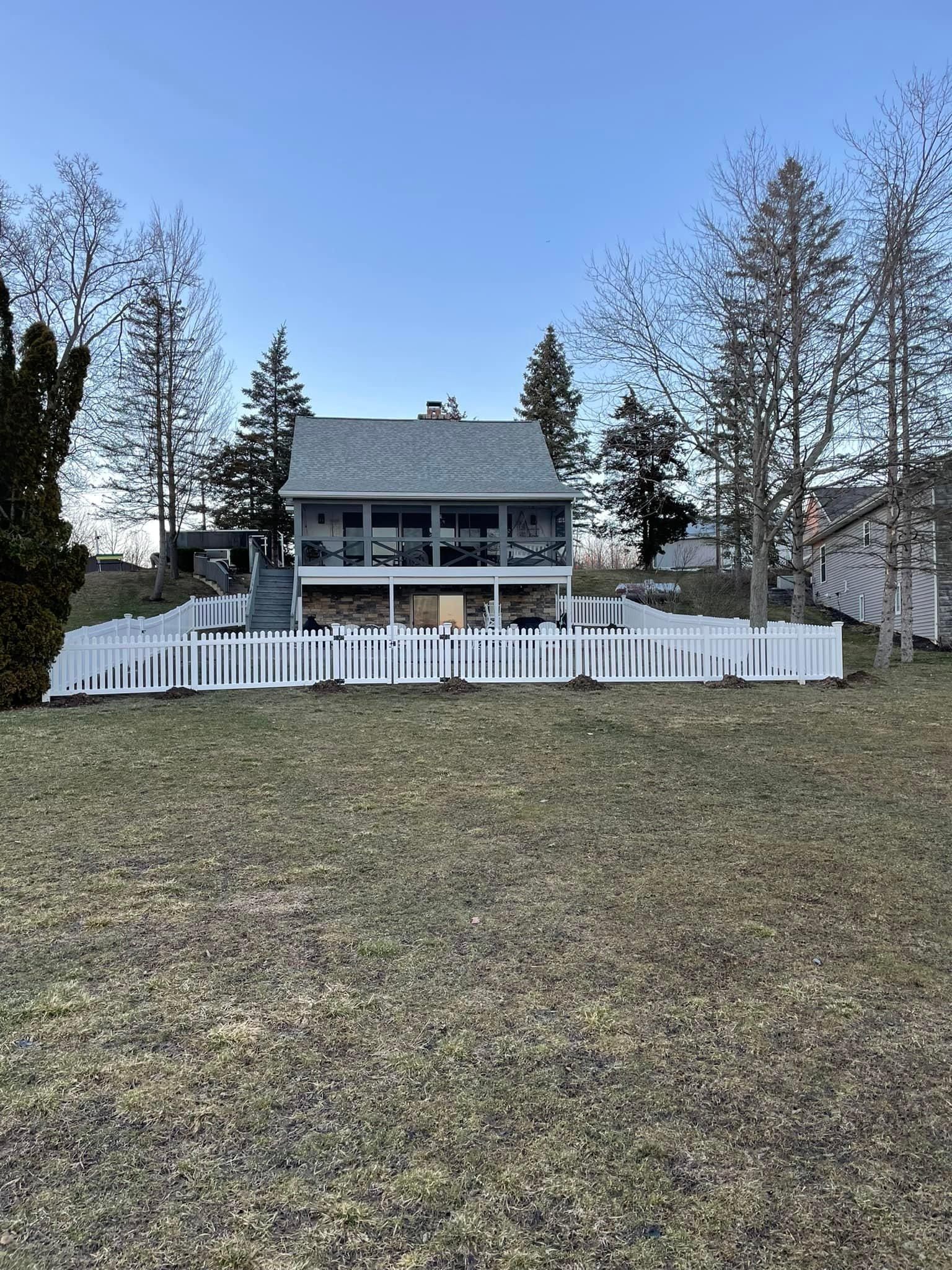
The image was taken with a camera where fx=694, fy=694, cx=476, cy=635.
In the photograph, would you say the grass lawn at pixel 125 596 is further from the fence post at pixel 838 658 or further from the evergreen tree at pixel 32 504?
the fence post at pixel 838 658

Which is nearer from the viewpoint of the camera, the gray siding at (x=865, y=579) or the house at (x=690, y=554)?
the gray siding at (x=865, y=579)

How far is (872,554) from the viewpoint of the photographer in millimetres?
15953

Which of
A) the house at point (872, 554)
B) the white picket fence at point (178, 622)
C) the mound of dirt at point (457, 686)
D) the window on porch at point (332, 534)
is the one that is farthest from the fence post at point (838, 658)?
the window on porch at point (332, 534)

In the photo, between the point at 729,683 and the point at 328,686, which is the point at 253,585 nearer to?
the point at 328,686

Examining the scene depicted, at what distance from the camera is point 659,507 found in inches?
1211


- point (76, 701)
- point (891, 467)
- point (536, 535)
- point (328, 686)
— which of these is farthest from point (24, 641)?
point (891, 467)

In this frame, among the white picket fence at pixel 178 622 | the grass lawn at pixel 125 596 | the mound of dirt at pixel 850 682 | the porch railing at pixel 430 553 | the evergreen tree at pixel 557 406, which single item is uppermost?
the evergreen tree at pixel 557 406

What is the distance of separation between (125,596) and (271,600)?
7615 millimetres

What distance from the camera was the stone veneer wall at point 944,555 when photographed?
15594mm

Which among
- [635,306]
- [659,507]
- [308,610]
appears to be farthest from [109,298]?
[659,507]

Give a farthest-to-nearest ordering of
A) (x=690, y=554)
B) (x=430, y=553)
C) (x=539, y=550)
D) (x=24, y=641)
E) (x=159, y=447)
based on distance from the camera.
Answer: (x=690, y=554), (x=159, y=447), (x=430, y=553), (x=539, y=550), (x=24, y=641)

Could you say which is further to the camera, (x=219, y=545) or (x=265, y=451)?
(x=265, y=451)

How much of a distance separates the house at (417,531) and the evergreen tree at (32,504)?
9174 millimetres

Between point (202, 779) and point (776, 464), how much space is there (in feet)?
46.2
